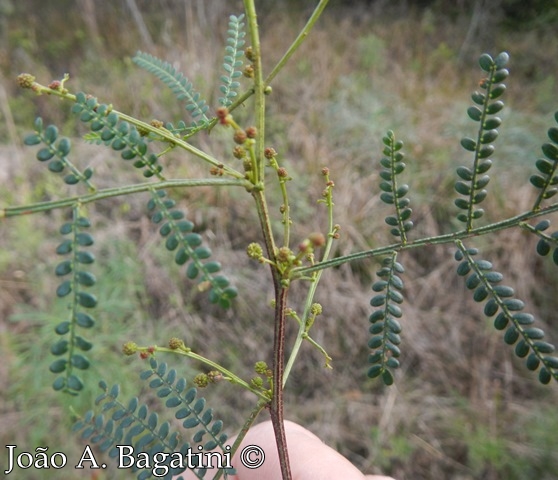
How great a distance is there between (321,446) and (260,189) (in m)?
1.06

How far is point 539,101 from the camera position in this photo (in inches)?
202

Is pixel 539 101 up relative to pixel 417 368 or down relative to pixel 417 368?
up

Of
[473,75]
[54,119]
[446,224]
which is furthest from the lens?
[473,75]

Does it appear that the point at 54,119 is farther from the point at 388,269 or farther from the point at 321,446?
the point at 388,269

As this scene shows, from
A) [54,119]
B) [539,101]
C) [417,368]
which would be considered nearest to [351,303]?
[417,368]

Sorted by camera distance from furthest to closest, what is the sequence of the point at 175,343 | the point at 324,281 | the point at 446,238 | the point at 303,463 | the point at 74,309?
the point at 324,281
the point at 303,463
the point at 175,343
the point at 446,238
the point at 74,309

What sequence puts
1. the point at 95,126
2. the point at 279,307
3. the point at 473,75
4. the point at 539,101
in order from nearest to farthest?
1. the point at 95,126
2. the point at 279,307
3. the point at 539,101
4. the point at 473,75

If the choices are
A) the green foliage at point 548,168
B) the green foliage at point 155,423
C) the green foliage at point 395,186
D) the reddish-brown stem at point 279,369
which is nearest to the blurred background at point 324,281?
the green foliage at point 155,423

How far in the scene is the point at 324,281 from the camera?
3076 millimetres

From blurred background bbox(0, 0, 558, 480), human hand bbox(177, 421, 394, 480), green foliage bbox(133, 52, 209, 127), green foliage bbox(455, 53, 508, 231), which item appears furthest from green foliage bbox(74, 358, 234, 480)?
blurred background bbox(0, 0, 558, 480)

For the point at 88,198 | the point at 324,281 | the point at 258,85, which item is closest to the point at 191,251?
the point at 88,198

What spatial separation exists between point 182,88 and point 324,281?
239 centimetres

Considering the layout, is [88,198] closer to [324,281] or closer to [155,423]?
[155,423]

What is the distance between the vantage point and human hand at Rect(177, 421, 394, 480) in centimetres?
136
